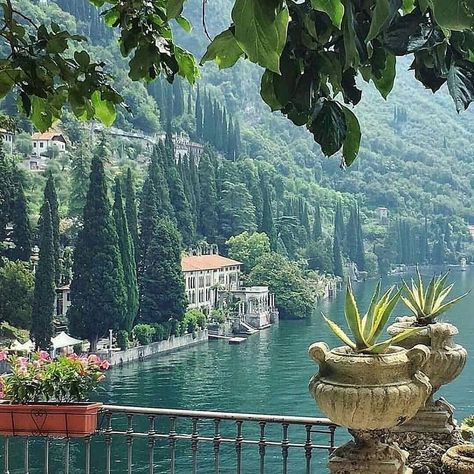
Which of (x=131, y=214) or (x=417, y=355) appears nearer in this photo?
(x=417, y=355)

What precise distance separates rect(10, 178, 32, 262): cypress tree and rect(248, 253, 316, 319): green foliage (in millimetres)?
14311

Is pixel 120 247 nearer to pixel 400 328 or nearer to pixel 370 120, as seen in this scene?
pixel 400 328

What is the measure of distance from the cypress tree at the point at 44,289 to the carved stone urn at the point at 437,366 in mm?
24013

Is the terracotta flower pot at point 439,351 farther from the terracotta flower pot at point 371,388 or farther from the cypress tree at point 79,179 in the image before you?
the cypress tree at point 79,179

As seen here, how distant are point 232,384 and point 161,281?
651 cm

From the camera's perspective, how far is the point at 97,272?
28.0m

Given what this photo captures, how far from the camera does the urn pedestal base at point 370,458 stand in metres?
2.21

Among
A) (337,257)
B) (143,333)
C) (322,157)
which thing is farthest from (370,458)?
(322,157)

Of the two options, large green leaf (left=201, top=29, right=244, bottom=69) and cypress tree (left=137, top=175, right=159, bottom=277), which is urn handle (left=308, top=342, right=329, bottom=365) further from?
cypress tree (left=137, top=175, right=159, bottom=277)

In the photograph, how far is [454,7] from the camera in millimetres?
412

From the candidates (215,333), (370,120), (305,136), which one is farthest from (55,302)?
(370,120)

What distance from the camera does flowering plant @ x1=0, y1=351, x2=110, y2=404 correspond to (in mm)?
2975

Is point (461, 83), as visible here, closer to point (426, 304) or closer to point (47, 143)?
point (426, 304)

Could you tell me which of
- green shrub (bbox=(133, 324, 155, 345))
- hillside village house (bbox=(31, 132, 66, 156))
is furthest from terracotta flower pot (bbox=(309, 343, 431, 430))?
hillside village house (bbox=(31, 132, 66, 156))
